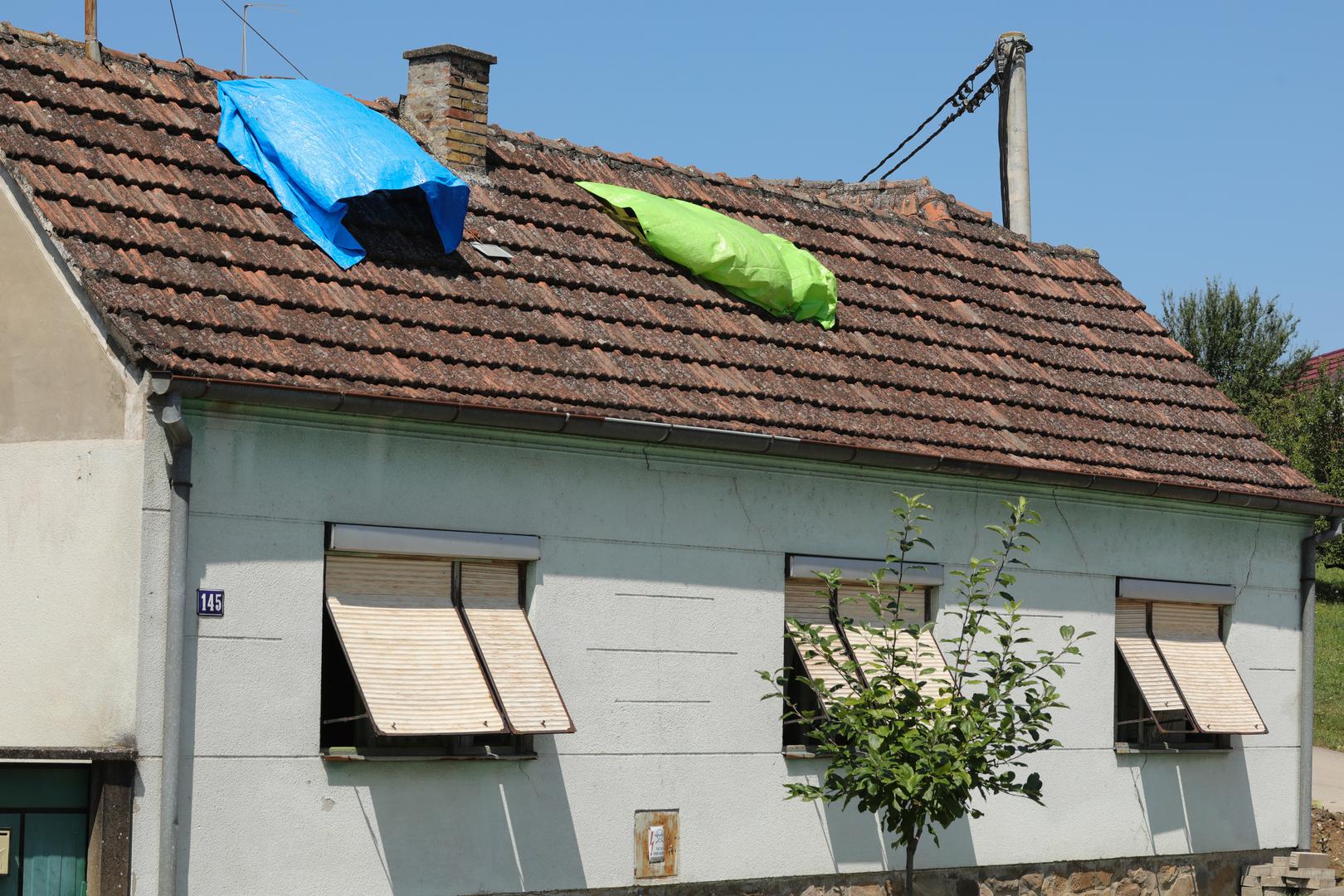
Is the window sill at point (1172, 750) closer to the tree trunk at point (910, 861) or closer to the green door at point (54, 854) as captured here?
the tree trunk at point (910, 861)

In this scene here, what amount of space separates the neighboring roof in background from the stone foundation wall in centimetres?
2374

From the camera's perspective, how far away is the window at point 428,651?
10844 millimetres

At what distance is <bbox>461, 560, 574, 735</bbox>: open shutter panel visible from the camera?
36.8 ft

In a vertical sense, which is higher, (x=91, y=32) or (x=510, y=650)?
(x=91, y=32)

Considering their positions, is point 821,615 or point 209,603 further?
point 821,615

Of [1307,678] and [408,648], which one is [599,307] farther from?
[1307,678]

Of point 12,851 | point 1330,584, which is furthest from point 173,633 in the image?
point 1330,584

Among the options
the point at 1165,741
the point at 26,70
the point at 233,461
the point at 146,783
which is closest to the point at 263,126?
the point at 26,70

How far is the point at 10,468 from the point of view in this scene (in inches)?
416

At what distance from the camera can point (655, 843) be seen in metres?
12.2

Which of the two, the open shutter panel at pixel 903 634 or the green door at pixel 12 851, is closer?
the green door at pixel 12 851

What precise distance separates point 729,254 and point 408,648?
14.7 ft

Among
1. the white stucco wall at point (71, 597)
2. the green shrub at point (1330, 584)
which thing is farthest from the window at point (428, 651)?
the green shrub at point (1330, 584)

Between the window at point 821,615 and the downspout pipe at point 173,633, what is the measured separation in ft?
14.3
